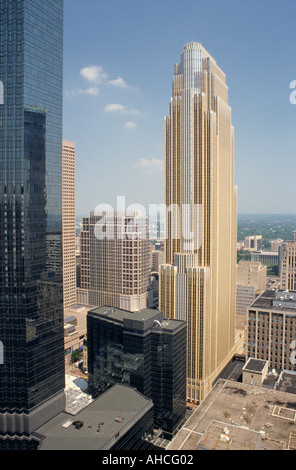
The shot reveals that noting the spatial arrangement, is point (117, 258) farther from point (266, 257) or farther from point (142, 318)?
point (266, 257)

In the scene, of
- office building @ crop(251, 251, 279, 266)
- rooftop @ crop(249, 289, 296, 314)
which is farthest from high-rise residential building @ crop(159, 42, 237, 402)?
office building @ crop(251, 251, 279, 266)

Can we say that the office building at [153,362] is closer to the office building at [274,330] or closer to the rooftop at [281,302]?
the office building at [274,330]

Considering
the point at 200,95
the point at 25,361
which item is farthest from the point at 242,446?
the point at 200,95

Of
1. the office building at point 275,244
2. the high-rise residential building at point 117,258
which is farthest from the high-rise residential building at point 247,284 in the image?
the office building at point 275,244

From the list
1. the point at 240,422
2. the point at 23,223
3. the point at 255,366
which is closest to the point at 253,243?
the point at 255,366

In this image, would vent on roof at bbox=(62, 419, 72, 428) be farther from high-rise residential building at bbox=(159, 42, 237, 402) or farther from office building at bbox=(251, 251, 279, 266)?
office building at bbox=(251, 251, 279, 266)

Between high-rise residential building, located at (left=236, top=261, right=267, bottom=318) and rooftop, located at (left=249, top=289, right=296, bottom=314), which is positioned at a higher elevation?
rooftop, located at (left=249, top=289, right=296, bottom=314)

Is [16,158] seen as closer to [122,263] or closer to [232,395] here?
[232,395]
